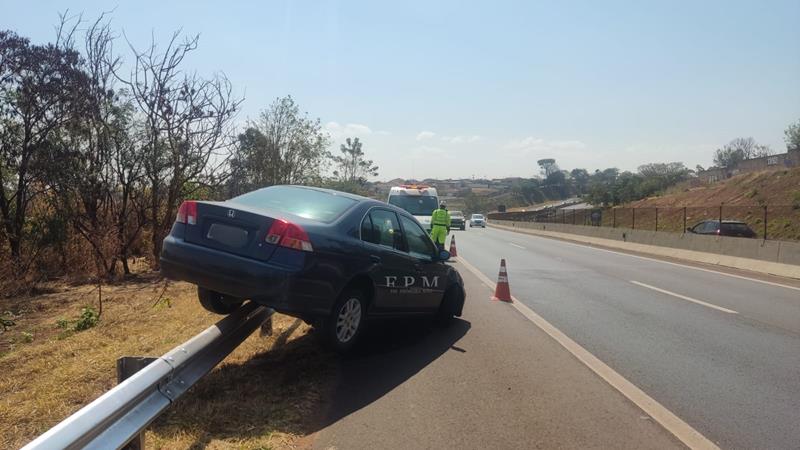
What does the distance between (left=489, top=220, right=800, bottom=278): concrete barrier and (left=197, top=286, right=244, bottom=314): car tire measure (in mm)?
15229

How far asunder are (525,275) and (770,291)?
5.29 meters

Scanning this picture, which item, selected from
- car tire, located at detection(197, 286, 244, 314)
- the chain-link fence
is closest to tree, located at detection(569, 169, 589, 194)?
the chain-link fence

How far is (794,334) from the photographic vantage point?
27.5 ft

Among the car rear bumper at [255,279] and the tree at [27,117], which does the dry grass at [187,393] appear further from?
the tree at [27,117]

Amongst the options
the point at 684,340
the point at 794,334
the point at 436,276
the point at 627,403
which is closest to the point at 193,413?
the point at 627,403

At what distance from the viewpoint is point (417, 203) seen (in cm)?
2312

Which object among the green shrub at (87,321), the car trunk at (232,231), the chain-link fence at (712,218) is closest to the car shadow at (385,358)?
the car trunk at (232,231)

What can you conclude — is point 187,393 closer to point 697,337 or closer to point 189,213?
point 189,213

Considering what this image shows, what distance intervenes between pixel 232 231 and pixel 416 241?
9.01 ft

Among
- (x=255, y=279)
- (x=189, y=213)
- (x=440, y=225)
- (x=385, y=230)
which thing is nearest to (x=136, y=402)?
(x=255, y=279)

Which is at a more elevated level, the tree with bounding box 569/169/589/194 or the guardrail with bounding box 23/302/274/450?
the tree with bounding box 569/169/589/194

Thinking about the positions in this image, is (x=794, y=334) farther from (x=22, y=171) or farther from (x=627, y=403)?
(x=22, y=171)

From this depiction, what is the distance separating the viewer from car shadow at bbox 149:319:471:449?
14.5 feet

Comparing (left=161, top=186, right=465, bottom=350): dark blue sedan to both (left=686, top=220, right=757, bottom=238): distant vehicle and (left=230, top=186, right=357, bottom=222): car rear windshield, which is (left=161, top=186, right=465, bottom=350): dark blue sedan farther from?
(left=686, top=220, right=757, bottom=238): distant vehicle
